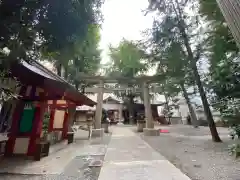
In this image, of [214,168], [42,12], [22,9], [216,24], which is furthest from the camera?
[216,24]

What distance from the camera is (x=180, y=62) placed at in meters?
7.59

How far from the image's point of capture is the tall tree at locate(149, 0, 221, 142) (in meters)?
7.52

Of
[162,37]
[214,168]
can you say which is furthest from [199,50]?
[214,168]

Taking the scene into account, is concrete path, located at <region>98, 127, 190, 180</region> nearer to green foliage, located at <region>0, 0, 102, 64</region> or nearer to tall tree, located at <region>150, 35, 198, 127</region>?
green foliage, located at <region>0, 0, 102, 64</region>

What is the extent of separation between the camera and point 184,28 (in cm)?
759

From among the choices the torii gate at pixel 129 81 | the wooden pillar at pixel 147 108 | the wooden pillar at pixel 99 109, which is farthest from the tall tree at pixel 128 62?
the wooden pillar at pixel 99 109

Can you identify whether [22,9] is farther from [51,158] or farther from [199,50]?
[199,50]

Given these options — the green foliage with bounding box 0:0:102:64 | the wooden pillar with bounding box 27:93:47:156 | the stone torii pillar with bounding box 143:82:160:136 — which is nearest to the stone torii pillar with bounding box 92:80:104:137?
the stone torii pillar with bounding box 143:82:160:136

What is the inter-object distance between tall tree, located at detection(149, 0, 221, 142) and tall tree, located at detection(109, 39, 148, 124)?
1.71 meters

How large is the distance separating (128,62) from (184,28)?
5.49 m

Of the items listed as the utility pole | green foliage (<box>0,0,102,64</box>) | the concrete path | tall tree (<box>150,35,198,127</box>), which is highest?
tall tree (<box>150,35,198,127</box>)

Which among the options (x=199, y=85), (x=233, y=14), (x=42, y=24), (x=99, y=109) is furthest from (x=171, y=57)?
(x=233, y=14)

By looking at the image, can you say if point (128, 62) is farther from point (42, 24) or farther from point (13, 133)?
point (42, 24)

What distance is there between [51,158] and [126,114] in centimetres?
1946
